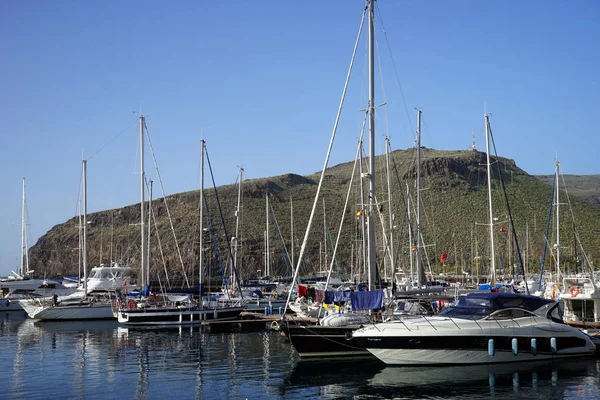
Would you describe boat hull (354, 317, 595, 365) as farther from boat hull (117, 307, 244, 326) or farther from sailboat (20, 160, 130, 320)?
sailboat (20, 160, 130, 320)

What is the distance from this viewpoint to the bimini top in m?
25.7

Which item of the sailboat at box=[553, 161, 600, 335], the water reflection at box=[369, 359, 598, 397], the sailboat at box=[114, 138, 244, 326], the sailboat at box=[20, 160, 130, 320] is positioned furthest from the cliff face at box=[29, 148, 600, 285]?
the water reflection at box=[369, 359, 598, 397]

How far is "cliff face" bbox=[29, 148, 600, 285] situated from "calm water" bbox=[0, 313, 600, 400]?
5021 centimetres

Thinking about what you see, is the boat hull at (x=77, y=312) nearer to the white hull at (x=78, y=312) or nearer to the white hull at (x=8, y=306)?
the white hull at (x=78, y=312)

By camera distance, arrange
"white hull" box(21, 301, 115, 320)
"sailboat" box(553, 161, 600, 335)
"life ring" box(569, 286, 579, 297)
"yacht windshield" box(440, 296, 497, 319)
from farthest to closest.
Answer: "white hull" box(21, 301, 115, 320) → "life ring" box(569, 286, 579, 297) → "sailboat" box(553, 161, 600, 335) → "yacht windshield" box(440, 296, 497, 319)

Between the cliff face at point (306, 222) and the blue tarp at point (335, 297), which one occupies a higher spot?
the cliff face at point (306, 222)

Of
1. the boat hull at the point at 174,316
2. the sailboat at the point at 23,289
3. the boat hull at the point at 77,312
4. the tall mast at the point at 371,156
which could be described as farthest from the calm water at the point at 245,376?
the sailboat at the point at 23,289

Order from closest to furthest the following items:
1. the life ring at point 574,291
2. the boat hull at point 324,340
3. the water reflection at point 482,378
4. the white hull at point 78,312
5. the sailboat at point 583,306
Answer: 1. the water reflection at point 482,378
2. the boat hull at point 324,340
3. the sailboat at point 583,306
4. the life ring at point 574,291
5. the white hull at point 78,312

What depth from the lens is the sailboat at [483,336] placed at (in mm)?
24547

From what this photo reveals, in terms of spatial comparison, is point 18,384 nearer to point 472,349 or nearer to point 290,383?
point 290,383

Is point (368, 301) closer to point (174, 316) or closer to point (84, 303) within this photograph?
point (174, 316)

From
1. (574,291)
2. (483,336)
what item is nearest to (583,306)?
(574,291)

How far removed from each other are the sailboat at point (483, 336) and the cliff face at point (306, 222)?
5481 cm

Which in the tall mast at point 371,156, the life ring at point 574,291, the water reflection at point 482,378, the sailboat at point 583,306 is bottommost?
the water reflection at point 482,378
